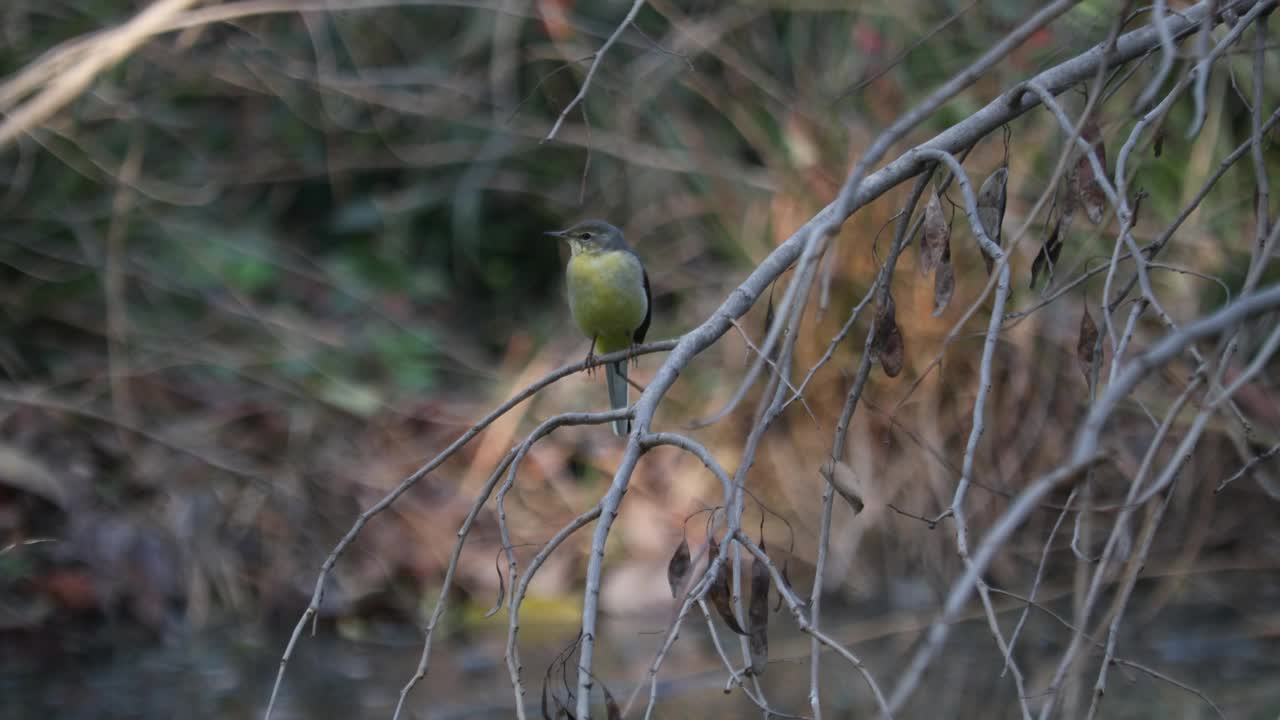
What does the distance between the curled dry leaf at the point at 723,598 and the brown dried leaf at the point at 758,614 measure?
5cm

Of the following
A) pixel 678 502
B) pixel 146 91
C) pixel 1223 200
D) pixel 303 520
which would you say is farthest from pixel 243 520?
pixel 1223 200

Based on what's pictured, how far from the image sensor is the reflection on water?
16.2 ft

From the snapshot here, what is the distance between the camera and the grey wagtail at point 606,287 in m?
4.23

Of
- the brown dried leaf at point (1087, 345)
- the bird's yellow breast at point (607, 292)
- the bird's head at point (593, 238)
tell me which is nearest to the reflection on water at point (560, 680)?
the bird's yellow breast at point (607, 292)

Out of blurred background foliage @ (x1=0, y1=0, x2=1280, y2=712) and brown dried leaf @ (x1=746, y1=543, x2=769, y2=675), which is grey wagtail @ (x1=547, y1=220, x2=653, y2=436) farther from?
brown dried leaf @ (x1=746, y1=543, x2=769, y2=675)

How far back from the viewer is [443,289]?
28.7ft

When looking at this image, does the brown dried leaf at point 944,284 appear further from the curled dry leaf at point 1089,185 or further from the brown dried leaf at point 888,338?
the curled dry leaf at point 1089,185

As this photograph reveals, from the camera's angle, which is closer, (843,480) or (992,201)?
(843,480)

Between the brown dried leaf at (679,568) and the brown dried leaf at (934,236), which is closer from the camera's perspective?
the brown dried leaf at (679,568)

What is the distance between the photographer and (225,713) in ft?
16.3

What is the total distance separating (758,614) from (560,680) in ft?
11.2

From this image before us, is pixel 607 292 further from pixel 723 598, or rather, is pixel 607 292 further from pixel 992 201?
pixel 723 598

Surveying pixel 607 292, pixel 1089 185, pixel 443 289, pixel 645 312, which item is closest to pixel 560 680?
pixel 645 312

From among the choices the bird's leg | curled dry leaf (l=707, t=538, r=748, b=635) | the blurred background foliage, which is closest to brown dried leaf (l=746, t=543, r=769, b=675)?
curled dry leaf (l=707, t=538, r=748, b=635)
